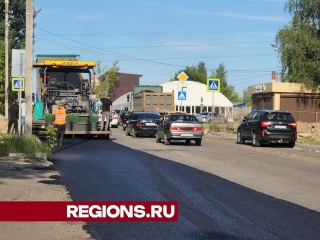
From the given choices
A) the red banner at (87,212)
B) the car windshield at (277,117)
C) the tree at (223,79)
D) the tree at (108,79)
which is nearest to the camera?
the red banner at (87,212)

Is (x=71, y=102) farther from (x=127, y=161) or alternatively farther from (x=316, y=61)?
(x=316, y=61)

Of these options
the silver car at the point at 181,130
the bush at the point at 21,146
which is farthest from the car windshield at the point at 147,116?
the bush at the point at 21,146

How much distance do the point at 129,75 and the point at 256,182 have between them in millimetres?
112017

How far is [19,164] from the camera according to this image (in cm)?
1458

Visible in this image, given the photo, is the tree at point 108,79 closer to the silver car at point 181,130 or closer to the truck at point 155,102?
the truck at point 155,102

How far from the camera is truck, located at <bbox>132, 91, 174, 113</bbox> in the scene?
4581 cm

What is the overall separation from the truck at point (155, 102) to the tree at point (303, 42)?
9788 mm

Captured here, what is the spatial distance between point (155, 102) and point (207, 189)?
34.6 m

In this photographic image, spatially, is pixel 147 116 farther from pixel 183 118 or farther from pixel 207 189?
pixel 207 189

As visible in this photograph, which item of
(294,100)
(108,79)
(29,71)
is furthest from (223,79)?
(29,71)

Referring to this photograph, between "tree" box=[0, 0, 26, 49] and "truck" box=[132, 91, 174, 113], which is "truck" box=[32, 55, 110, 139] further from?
"tree" box=[0, 0, 26, 49]

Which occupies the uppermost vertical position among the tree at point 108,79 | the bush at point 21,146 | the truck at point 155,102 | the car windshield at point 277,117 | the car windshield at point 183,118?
the tree at point 108,79

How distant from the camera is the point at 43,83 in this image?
26516 millimetres

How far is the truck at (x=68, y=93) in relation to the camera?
26.4m
